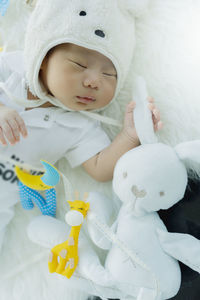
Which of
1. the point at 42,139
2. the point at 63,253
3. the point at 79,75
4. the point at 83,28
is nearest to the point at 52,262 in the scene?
the point at 63,253

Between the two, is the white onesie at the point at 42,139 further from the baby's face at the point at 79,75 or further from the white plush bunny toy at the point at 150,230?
the white plush bunny toy at the point at 150,230

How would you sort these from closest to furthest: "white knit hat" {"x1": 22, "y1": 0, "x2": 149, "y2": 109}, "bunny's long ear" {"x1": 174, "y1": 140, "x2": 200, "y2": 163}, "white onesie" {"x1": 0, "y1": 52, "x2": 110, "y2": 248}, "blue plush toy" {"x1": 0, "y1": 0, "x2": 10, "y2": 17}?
1. "bunny's long ear" {"x1": 174, "y1": 140, "x2": 200, "y2": 163}
2. "white knit hat" {"x1": 22, "y1": 0, "x2": 149, "y2": 109}
3. "white onesie" {"x1": 0, "y1": 52, "x2": 110, "y2": 248}
4. "blue plush toy" {"x1": 0, "y1": 0, "x2": 10, "y2": 17}

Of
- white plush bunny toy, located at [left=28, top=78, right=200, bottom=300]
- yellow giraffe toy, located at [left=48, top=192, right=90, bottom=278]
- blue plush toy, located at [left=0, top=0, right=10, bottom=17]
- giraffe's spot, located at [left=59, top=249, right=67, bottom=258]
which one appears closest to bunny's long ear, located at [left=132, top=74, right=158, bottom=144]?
white plush bunny toy, located at [left=28, top=78, right=200, bottom=300]

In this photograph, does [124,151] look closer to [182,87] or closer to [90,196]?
[90,196]

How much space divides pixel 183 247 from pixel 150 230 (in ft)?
0.30

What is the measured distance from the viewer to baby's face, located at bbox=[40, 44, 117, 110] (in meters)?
0.90

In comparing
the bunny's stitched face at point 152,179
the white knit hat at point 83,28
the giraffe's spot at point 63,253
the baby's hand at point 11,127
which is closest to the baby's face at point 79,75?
the white knit hat at point 83,28

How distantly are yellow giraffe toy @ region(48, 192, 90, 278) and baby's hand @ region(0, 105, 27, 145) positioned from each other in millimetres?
254

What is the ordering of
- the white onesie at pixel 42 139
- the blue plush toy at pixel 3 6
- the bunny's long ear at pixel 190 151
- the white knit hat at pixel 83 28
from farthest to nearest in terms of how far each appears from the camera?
the blue plush toy at pixel 3 6, the white onesie at pixel 42 139, the white knit hat at pixel 83 28, the bunny's long ear at pixel 190 151

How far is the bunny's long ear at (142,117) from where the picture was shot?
846 mm

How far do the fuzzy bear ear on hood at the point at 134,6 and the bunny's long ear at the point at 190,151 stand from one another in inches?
17.5

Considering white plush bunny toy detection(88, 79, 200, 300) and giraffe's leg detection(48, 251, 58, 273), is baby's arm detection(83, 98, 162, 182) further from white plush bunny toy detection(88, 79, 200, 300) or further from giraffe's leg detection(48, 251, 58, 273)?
giraffe's leg detection(48, 251, 58, 273)

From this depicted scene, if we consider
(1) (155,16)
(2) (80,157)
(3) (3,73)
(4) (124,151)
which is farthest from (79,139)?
(1) (155,16)

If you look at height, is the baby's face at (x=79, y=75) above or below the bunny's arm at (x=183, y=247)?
above
